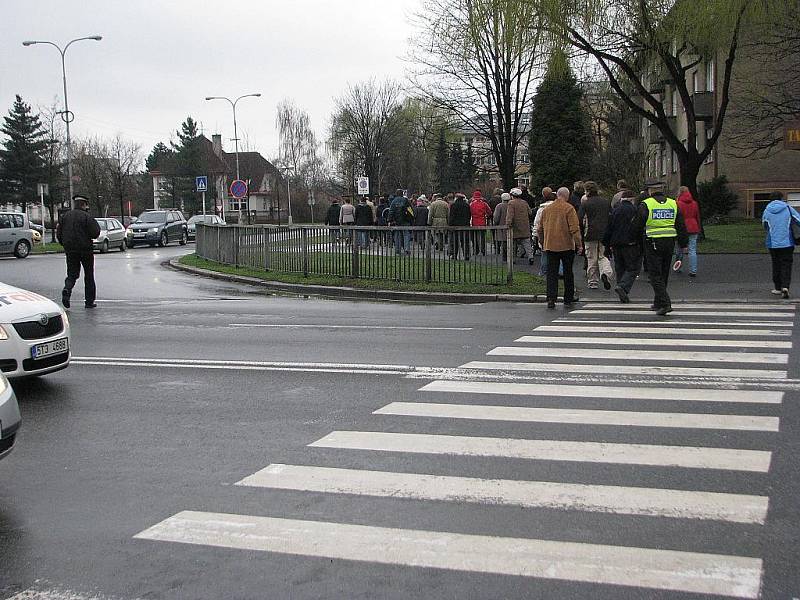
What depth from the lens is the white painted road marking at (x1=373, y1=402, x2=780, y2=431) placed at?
650cm

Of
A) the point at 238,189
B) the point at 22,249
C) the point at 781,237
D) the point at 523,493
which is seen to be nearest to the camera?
the point at 523,493

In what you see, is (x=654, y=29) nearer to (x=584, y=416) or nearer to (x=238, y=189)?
(x=584, y=416)

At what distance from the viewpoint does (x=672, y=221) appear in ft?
43.2

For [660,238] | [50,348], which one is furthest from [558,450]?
[660,238]

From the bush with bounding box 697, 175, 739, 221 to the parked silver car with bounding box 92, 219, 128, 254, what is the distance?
84.9ft

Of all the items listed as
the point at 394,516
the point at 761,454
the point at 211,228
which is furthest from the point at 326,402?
the point at 211,228

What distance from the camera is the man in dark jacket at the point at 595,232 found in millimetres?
16688

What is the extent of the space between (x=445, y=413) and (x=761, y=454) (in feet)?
7.77

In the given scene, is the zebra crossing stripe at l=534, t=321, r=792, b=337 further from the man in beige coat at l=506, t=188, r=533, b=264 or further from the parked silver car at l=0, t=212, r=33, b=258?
the parked silver car at l=0, t=212, r=33, b=258

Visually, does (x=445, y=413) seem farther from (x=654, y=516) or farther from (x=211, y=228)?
(x=211, y=228)

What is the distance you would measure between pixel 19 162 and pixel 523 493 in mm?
72696

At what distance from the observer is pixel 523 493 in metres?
5.04

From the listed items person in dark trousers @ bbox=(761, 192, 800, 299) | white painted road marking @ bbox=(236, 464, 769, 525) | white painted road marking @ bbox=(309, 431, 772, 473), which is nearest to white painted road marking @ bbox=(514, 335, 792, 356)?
white painted road marking @ bbox=(309, 431, 772, 473)

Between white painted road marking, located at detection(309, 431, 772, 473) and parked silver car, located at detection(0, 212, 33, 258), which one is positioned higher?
parked silver car, located at detection(0, 212, 33, 258)
